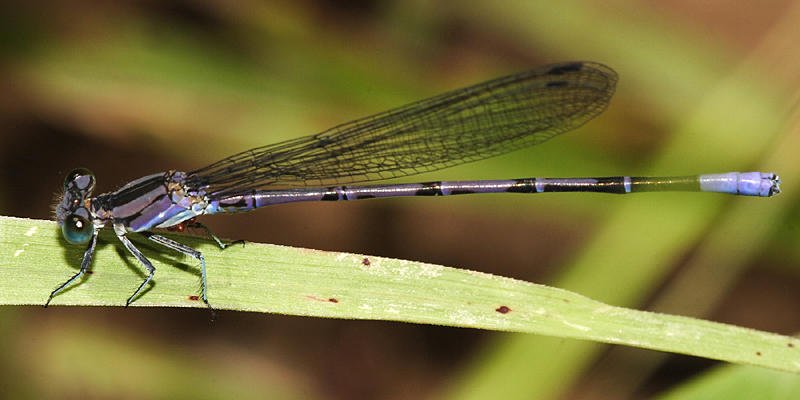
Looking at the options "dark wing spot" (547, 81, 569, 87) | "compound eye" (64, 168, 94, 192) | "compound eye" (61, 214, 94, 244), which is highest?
"dark wing spot" (547, 81, 569, 87)

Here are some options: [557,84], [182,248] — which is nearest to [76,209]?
[182,248]

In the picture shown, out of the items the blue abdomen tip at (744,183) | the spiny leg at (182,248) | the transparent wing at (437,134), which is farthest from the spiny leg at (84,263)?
the blue abdomen tip at (744,183)

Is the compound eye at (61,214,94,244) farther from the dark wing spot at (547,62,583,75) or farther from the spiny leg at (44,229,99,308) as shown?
the dark wing spot at (547,62,583,75)

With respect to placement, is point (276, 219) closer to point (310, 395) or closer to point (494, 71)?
point (310, 395)

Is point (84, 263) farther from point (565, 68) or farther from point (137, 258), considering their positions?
point (565, 68)

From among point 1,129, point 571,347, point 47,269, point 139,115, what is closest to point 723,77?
point 571,347

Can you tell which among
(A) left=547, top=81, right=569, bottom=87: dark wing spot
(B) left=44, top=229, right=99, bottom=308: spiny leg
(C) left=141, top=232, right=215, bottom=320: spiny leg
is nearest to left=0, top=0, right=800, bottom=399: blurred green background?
(A) left=547, top=81, right=569, bottom=87: dark wing spot
